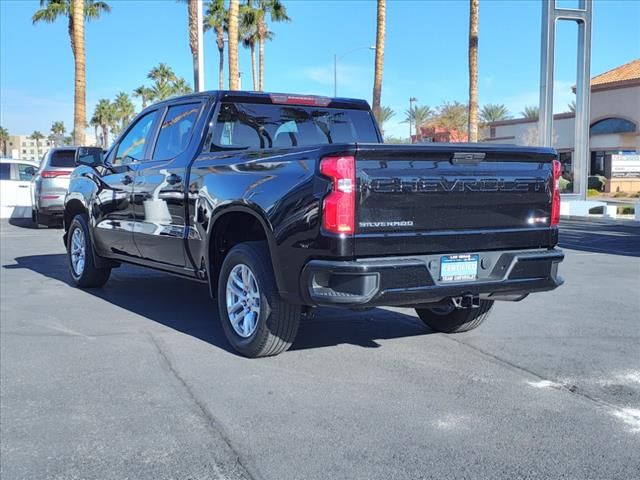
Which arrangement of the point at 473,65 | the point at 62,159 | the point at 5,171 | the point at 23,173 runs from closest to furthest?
the point at 62,159, the point at 5,171, the point at 23,173, the point at 473,65

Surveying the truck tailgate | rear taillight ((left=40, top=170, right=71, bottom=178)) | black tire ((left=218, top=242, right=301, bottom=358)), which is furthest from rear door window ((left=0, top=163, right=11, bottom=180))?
the truck tailgate

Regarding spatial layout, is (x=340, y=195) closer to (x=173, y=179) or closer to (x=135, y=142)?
(x=173, y=179)

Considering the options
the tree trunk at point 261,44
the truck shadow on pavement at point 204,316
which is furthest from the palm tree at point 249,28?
the truck shadow on pavement at point 204,316

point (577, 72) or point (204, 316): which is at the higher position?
point (577, 72)

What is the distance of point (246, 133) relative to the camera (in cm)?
649

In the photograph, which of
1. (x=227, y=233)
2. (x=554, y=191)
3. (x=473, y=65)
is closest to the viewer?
(x=554, y=191)

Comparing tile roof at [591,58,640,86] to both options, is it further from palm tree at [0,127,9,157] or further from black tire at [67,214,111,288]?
palm tree at [0,127,9,157]

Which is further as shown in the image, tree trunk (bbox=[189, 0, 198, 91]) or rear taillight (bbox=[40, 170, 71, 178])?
tree trunk (bbox=[189, 0, 198, 91])

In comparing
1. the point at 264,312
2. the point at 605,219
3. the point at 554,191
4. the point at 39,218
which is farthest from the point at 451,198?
the point at 605,219

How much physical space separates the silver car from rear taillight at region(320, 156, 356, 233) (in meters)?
12.6

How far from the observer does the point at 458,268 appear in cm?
502

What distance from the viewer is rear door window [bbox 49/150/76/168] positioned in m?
16.6

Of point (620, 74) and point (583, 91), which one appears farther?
point (620, 74)

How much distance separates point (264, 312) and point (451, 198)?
1.56 m
